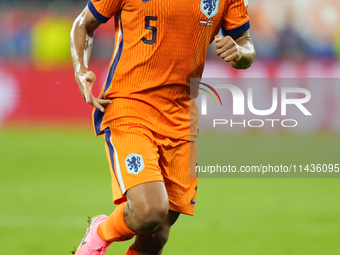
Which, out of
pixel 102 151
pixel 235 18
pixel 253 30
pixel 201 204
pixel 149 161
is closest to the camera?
pixel 149 161

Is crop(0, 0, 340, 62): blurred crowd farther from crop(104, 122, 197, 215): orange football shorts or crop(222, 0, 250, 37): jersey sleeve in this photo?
crop(104, 122, 197, 215): orange football shorts

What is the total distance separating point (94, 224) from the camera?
283cm

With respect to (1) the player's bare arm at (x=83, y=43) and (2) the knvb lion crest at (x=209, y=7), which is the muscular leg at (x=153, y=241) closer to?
(1) the player's bare arm at (x=83, y=43)

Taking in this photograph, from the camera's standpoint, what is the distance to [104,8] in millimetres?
2578

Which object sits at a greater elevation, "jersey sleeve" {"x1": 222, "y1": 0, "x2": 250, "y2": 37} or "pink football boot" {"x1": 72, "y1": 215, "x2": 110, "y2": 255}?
"jersey sleeve" {"x1": 222, "y1": 0, "x2": 250, "y2": 37}

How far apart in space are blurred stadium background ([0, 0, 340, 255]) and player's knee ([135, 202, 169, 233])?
1247mm

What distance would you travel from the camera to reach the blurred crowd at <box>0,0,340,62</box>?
990cm

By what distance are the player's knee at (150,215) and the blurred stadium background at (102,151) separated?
4.09ft

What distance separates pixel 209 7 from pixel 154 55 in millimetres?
398

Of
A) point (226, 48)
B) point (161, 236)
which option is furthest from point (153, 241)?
point (226, 48)

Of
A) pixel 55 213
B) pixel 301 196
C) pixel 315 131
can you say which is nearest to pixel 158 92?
pixel 55 213

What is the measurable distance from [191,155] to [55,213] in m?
2.33

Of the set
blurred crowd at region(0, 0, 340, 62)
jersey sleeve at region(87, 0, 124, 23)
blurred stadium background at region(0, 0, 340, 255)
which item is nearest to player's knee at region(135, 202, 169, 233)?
jersey sleeve at region(87, 0, 124, 23)

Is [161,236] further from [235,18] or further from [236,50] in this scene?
[235,18]
